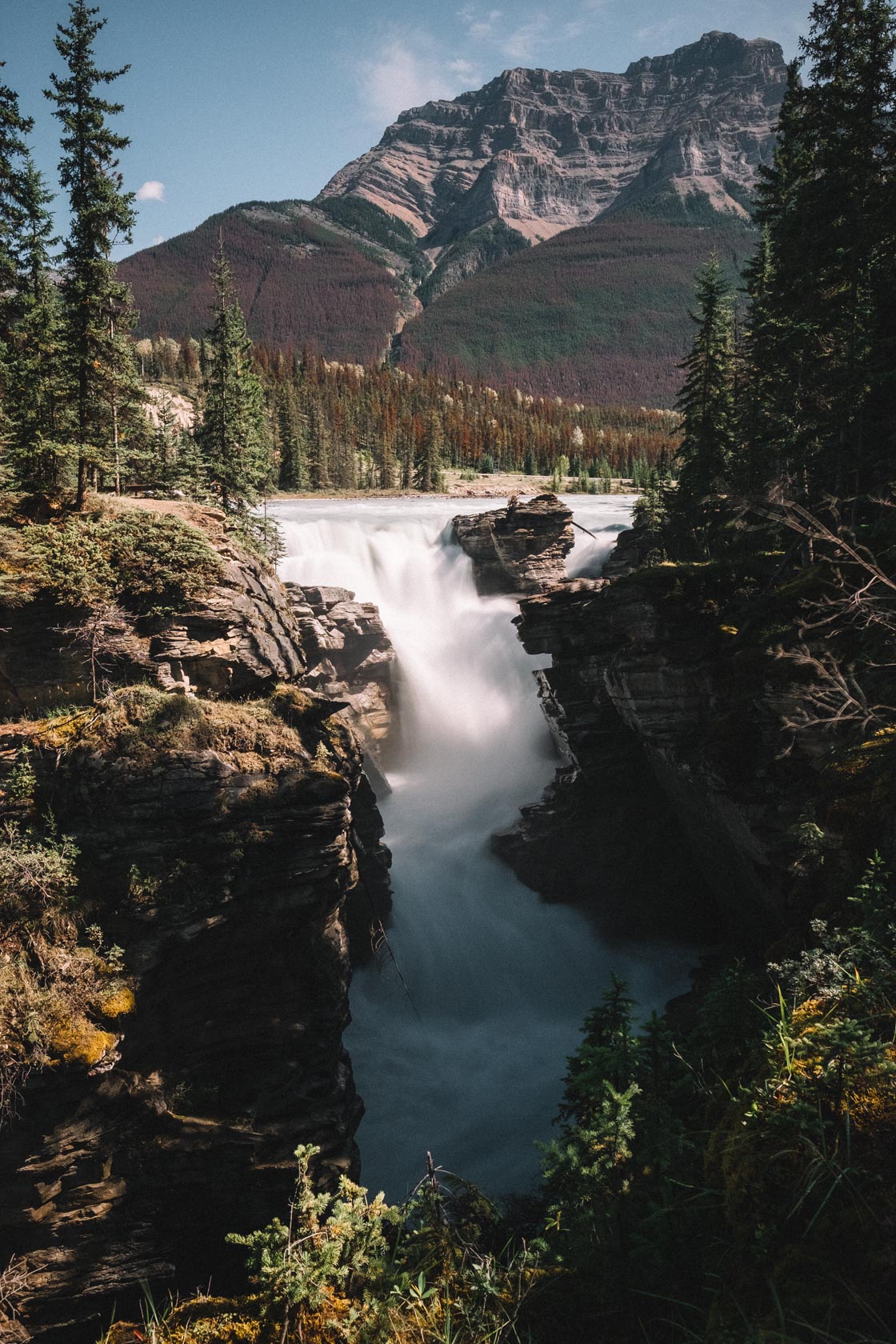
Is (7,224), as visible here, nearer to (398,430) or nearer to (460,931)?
(460,931)

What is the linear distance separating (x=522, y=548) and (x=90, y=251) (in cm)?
2835

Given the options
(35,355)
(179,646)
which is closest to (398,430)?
(35,355)

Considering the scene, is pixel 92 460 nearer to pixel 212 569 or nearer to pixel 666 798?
pixel 212 569

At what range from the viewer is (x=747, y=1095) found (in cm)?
426

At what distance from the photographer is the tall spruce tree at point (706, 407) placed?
28.4 metres

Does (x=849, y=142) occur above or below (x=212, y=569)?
above

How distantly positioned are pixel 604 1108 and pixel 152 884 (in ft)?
33.1

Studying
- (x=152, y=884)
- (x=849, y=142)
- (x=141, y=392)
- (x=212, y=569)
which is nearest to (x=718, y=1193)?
(x=152, y=884)

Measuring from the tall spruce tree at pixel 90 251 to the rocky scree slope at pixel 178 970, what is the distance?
5.71 m

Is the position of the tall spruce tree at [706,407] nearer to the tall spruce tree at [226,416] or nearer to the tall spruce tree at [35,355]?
the tall spruce tree at [226,416]

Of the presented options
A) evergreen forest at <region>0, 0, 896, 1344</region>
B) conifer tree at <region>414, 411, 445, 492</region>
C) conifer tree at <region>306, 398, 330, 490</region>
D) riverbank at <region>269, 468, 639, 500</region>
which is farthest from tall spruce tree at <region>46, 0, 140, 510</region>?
conifer tree at <region>414, 411, 445, 492</region>

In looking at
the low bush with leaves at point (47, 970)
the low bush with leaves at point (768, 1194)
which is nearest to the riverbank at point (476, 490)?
the low bush with leaves at point (47, 970)

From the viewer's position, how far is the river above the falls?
56.3ft

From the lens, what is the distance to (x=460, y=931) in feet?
75.3
